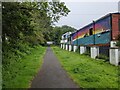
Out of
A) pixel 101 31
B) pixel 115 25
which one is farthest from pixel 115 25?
pixel 101 31

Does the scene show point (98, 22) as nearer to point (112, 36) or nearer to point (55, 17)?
point (112, 36)

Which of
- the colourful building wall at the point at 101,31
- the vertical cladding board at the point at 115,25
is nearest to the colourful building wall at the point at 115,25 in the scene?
the vertical cladding board at the point at 115,25

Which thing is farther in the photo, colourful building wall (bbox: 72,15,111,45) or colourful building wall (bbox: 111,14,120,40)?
colourful building wall (bbox: 72,15,111,45)

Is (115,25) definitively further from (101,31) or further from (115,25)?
(101,31)

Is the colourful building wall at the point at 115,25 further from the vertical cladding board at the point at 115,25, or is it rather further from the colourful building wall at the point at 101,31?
the colourful building wall at the point at 101,31

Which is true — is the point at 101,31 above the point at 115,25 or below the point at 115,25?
below

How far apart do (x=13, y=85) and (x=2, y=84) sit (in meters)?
0.48

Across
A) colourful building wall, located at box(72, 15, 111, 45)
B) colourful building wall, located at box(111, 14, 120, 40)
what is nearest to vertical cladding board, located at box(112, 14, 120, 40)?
colourful building wall, located at box(111, 14, 120, 40)

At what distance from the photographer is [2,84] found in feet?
39.9

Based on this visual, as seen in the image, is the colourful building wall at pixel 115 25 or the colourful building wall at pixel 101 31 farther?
the colourful building wall at pixel 101 31

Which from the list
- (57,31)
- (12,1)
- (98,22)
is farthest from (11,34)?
(57,31)

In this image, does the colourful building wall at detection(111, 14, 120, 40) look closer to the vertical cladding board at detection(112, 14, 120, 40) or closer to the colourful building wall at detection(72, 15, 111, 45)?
the vertical cladding board at detection(112, 14, 120, 40)

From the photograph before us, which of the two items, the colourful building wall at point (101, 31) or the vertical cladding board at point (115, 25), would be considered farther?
the colourful building wall at point (101, 31)

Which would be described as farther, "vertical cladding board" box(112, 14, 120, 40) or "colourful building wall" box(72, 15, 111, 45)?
"colourful building wall" box(72, 15, 111, 45)
